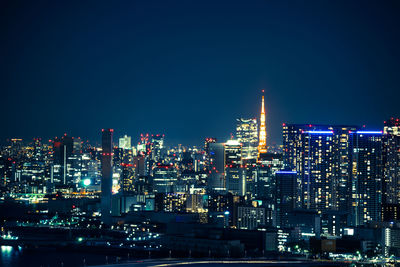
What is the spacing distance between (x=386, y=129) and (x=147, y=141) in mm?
25406

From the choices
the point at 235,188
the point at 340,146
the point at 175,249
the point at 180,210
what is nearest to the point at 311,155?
the point at 340,146

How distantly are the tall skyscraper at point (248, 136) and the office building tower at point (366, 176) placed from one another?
15379 mm

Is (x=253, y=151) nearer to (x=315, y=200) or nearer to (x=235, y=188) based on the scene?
(x=235, y=188)

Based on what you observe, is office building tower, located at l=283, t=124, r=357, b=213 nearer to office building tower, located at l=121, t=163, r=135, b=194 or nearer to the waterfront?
office building tower, located at l=121, t=163, r=135, b=194

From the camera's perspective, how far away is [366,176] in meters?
45.1

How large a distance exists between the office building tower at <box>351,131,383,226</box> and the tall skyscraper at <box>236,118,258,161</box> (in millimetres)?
15379

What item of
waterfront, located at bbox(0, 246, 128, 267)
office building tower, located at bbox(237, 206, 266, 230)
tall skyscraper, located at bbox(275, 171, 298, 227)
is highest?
tall skyscraper, located at bbox(275, 171, 298, 227)

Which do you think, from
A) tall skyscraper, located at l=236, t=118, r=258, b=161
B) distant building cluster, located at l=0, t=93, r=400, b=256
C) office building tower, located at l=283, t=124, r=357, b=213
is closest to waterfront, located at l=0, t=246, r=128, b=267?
distant building cluster, located at l=0, t=93, r=400, b=256

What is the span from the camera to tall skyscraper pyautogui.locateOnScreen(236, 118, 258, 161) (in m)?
62.0

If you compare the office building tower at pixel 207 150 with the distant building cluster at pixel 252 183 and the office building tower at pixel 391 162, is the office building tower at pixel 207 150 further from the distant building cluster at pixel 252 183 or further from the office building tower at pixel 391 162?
the office building tower at pixel 391 162

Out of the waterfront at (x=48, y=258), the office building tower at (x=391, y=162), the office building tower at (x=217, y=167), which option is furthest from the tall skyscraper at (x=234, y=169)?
the waterfront at (x=48, y=258)

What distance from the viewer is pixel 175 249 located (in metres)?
32.8

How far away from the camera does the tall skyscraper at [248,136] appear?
62000mm

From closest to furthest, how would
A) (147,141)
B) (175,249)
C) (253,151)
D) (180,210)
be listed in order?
(175,249) → (180,210) → (253,151) → (147,141)
